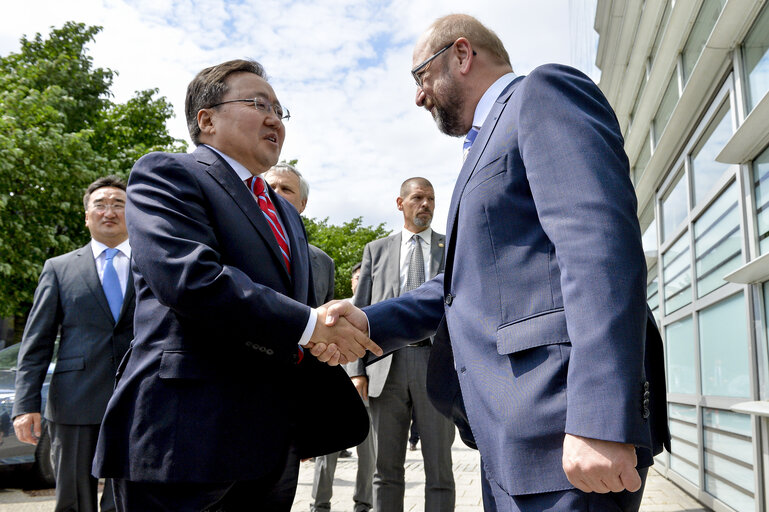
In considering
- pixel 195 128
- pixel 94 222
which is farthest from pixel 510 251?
pixel 94 222

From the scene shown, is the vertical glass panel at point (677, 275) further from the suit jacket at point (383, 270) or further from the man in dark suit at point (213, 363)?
the man in dark suit at point (213, 363)

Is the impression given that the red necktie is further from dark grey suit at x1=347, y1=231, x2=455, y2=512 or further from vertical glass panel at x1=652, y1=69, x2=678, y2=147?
vertical glass panel at x1=652, y1=69, x2=678, y2=147

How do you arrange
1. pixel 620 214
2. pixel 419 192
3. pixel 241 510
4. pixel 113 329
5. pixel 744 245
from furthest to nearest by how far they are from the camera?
pixel 419 192
pixel 744 245
pixel 113 329
pixel 241 510
pixel 620 214

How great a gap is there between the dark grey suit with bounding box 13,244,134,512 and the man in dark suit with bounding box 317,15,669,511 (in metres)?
2.73

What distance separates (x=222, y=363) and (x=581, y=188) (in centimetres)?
121

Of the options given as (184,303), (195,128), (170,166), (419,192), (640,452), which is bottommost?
(640,452)

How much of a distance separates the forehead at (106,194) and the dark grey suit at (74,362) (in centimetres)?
41

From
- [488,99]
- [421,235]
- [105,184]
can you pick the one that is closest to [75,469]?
[105,184]

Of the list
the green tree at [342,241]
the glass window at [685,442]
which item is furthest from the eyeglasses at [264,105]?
the green tree at [342,241]

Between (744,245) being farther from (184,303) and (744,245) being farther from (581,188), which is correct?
(184,303)

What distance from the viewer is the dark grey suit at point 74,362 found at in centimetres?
391

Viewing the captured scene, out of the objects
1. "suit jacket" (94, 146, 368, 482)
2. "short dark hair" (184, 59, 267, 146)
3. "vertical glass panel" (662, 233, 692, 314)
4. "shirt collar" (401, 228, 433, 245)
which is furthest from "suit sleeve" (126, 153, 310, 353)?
"vertical glass panel" (662, 233, 692, 314)

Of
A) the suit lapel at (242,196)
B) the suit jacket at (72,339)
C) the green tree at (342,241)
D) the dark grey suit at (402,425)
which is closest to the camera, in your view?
the suit lapel at (242,196)

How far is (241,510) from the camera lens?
2.23 metres
